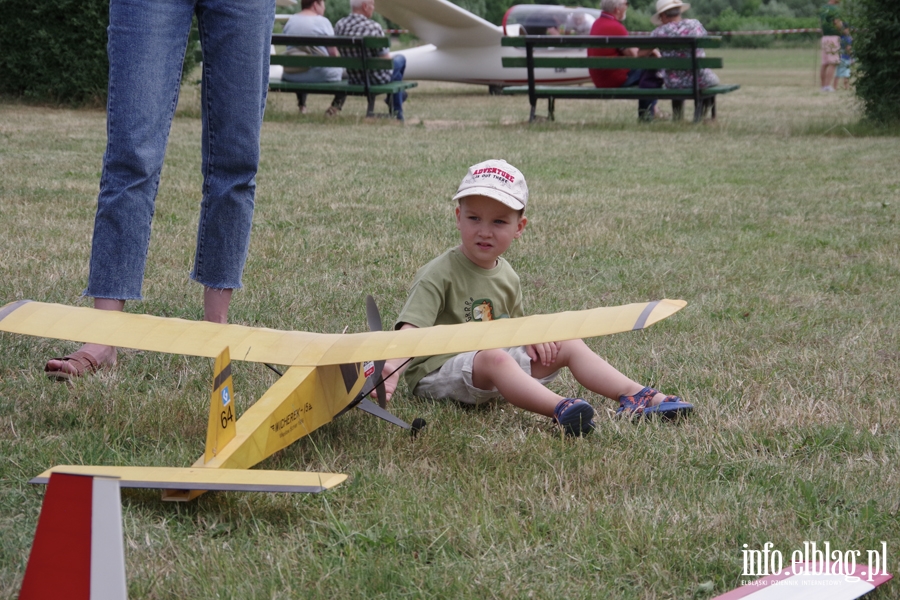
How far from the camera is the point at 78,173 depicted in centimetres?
795

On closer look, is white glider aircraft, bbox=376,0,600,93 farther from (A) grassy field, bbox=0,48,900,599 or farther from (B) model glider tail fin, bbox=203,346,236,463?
(B) model glider tail fin, bbox=203,346,236,463

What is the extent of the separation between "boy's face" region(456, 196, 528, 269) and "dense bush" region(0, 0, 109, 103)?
11.4 metres

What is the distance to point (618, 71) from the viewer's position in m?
14.1

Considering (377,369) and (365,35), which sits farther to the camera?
(365,35)

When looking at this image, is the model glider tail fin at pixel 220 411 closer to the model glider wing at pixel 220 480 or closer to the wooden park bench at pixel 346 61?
the model glider wing at pixel 220 480

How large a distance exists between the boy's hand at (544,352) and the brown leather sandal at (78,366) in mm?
1569

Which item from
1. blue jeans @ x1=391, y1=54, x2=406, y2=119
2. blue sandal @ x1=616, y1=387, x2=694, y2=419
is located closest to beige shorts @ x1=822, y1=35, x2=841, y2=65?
blue jeans @ x1=391, y1=54, x2=406, y2=119

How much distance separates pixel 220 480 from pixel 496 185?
159 centimetres

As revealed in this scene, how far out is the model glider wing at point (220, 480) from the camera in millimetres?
2018

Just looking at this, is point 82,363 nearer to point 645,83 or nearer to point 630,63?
point 630,63

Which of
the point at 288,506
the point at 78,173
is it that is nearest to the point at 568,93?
the point at 78,173

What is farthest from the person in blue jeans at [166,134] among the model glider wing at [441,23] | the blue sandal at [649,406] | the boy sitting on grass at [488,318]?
the model glider wing at [441,23]

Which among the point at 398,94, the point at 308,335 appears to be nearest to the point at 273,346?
the point at 308,335

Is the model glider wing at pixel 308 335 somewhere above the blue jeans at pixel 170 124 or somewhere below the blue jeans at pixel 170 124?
below
